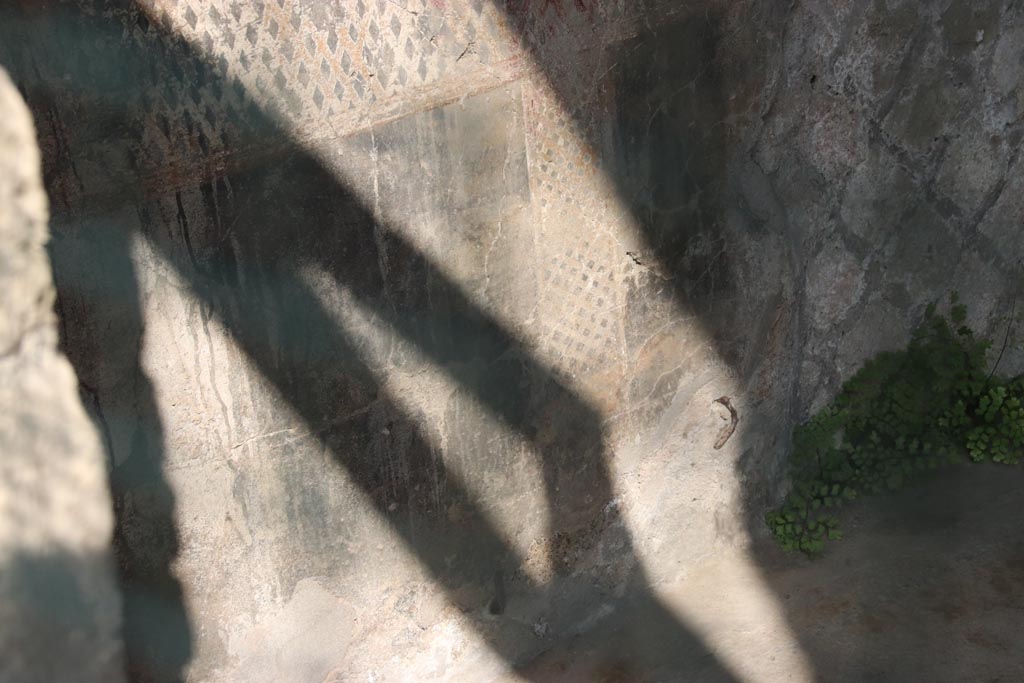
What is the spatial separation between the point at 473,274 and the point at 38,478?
1.35m

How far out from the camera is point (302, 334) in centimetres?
291

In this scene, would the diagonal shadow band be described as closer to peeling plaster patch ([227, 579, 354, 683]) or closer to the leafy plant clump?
peeling plaster patch ([227, 579, 354, 683])

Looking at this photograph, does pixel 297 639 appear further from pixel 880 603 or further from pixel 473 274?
pixel 880 603

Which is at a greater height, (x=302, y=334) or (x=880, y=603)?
(x=302, y=334)

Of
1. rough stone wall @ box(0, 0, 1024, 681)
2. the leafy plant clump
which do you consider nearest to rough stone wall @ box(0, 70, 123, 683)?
rough stone wall @ box(0, 0, 1024, 681)

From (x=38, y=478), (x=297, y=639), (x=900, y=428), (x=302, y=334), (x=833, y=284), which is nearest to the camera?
(x=38, y=478)

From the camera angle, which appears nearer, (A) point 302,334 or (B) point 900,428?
(A) point 302,334

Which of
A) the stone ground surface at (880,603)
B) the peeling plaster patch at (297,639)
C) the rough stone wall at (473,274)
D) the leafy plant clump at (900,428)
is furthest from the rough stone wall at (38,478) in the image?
the leafy plant clump at (900,428)

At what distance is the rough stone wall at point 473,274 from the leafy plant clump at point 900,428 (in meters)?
0.12

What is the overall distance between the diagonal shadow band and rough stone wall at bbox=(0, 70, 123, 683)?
60 millimetres

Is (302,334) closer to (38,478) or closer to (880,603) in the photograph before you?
(38,478)

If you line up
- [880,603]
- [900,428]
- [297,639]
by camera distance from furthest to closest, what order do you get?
[900,428]
[880,603]
[297,639]

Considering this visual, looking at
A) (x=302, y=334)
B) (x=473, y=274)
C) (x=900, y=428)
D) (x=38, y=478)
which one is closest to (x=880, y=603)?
(x=900, y=428)

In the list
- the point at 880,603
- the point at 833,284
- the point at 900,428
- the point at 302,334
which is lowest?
the point at 880,603
